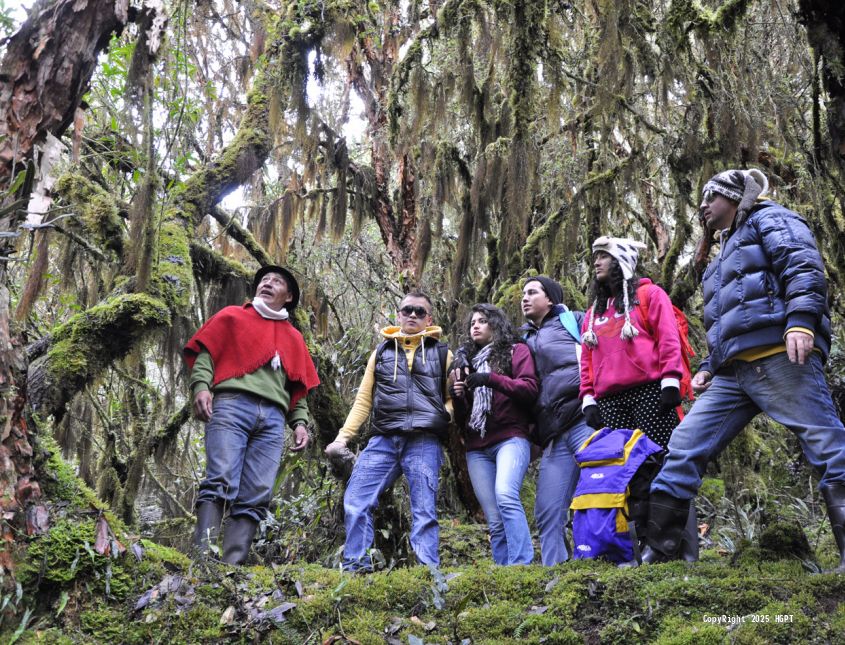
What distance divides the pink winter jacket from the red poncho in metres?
1.98

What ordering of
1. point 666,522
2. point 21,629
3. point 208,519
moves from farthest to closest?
point 208,519 → point 666,522 → point 21,629

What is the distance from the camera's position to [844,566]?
2.93 meters

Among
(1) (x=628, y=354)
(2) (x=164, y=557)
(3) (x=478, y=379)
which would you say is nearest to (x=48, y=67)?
(2) (x=164, y=557)

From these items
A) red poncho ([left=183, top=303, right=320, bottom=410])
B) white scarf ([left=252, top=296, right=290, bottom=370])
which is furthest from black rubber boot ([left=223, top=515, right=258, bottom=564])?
white scarf ([left=252, top=296, right=290, bottom=370])

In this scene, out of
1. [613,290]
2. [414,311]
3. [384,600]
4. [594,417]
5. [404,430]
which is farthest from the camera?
[414,311]

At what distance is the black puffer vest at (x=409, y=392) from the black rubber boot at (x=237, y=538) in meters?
0.97

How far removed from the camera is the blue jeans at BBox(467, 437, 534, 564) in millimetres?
4102

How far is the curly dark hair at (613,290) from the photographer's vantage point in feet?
13.6

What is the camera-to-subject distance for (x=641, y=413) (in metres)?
3.97

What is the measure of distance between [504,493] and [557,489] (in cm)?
35

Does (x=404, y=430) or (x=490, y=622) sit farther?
(x=404, y=430)

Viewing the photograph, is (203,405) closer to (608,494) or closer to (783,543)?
(608,494)

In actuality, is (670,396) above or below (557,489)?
above

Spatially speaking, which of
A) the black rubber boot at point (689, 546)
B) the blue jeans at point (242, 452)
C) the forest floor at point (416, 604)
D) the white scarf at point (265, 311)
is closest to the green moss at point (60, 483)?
the forest floor at point (416, 604)
